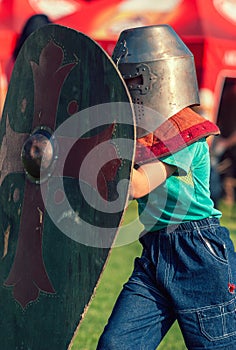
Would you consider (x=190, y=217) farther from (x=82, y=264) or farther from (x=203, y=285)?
(x=82, y=264)

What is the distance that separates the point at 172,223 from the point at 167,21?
8.68 metres

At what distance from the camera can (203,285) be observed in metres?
3.13

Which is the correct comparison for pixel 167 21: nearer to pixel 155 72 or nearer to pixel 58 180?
pixel 155 72

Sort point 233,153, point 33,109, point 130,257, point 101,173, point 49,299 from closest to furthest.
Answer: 1. point 101,173
2. point 49,299
3. point 33,109
4. point 130,257
5. point 233,153

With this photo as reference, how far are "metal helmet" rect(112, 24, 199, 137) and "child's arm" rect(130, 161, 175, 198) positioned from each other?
5.1 inches

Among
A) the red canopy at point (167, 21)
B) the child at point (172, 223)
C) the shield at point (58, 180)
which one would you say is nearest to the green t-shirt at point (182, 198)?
the child at point (172, 223)

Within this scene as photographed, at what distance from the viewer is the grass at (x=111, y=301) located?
4.77 m

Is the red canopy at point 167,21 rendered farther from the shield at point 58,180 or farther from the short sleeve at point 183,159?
the short sleeve at point 183,159

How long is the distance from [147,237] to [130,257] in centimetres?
456

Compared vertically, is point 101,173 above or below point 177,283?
above

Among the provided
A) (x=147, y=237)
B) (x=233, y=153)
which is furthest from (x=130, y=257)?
(x=233, y=153)


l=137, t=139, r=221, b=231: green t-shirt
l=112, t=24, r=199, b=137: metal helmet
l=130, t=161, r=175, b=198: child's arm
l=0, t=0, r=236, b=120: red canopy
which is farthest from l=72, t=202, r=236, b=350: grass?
l=0, t=0, r=236, b=120: red canopy

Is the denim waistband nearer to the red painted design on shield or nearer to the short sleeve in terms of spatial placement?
the short sleeve

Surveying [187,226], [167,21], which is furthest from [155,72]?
[167,21]
